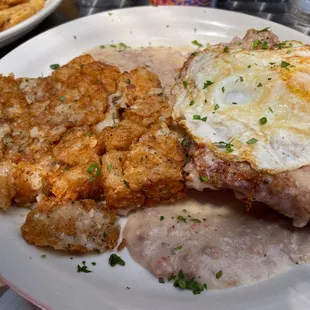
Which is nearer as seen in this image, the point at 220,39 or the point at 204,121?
the point at 204,121

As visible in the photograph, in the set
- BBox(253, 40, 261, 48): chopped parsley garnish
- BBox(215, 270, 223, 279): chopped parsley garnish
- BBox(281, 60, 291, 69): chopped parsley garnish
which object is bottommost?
BBox(215, 270, 223, 279): chopped parsley garnish

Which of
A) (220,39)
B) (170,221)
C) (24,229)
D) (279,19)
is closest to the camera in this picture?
(24,229)

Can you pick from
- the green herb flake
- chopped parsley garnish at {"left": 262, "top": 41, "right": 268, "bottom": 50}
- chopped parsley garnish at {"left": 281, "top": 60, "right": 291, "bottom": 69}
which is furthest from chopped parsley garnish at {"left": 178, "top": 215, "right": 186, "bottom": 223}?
chopped parsley garnish at {"left": 262, "top": 41, "right": 268, "bottom": 50}

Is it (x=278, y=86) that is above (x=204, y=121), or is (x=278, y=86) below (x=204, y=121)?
above

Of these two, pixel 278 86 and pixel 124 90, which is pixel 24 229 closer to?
pixel 124 90

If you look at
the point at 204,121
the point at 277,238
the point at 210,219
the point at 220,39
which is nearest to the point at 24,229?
the point at 210,219

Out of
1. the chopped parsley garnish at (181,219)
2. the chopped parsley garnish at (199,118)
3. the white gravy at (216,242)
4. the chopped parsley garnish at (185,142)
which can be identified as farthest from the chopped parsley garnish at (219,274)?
the chopped parsley garnish at (199,118)

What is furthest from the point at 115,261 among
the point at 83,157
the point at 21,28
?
the point at 21,28

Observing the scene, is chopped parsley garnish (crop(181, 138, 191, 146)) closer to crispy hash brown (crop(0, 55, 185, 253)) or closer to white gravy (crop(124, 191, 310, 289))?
crispy hash brown (crop(0, 55, 185, 253))
